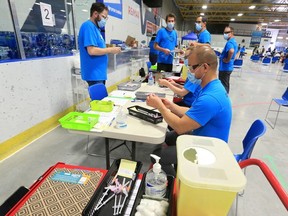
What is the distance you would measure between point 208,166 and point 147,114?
36.0 inches

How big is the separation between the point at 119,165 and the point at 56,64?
2.52 metres

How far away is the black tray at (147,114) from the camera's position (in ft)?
4.62

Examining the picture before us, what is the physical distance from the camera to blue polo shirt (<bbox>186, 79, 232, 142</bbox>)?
45.9 inches

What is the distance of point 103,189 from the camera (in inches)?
29.8

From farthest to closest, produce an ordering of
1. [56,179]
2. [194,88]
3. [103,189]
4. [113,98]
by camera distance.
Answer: [194,88]
[113,98]
[56,179]
[103,189]

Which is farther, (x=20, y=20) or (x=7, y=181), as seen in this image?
(x=20, y=20)

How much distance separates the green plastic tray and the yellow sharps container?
850 mm

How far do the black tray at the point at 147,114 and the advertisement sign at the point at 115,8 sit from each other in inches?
151

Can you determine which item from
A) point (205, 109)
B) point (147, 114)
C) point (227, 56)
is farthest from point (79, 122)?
point (227, 56)

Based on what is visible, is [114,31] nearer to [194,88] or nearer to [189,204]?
[194,88]

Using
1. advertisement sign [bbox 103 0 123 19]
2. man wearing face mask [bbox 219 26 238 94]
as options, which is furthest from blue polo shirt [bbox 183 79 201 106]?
advertisement sign [bbox 103 0 123 19]

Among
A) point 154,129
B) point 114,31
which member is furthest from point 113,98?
point 114,31

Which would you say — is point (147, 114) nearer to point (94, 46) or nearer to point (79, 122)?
point (79, 122)

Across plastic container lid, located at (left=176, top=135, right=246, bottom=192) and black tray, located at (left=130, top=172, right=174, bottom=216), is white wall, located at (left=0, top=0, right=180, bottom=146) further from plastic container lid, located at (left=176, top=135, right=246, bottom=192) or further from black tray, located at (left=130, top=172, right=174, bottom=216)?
plastic container lid, located at (left=176, top=135, right=246, bottom=192)
